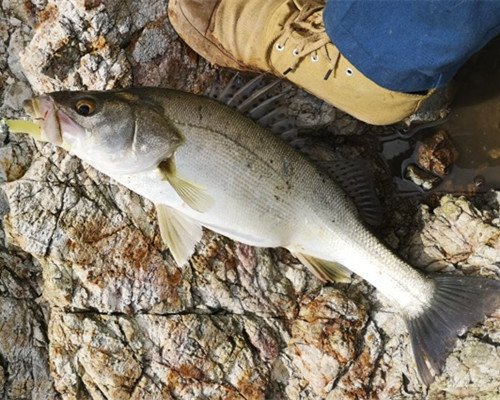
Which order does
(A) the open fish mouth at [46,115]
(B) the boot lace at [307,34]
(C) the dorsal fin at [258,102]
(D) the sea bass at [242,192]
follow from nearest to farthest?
1. (A) the open fish mouth at [46,115]
2. (D) the sea bass at [242,192]
3. (B) the boot lace at [307,34]
4. (C) the dorsal fin at [258,102]

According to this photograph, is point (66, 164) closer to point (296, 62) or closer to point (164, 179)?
point (164, 179)

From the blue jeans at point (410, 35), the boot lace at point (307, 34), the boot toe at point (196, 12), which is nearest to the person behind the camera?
the blue jeans at point (410, 35)

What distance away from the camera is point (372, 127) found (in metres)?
4.93

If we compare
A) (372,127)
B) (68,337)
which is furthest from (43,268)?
(372,127)

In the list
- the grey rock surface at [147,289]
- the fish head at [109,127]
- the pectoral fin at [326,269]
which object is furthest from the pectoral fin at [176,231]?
the pectoral fin at [326,269]

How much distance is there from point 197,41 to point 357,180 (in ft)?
5.03

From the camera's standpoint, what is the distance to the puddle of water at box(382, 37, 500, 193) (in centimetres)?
486

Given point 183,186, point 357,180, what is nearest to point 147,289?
point 183,186

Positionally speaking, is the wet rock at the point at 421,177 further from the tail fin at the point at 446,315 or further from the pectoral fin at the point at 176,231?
the pectoral fin at the point at 176,231

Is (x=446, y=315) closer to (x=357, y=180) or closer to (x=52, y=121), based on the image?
(x=357, y=180)

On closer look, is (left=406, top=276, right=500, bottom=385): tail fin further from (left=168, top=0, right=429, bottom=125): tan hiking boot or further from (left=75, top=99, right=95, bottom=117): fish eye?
(left=75, top=99, right=95, bottom=117): fish eye

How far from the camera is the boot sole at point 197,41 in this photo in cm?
440

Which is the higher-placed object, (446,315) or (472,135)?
(472,135)

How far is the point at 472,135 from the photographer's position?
16.1ft
